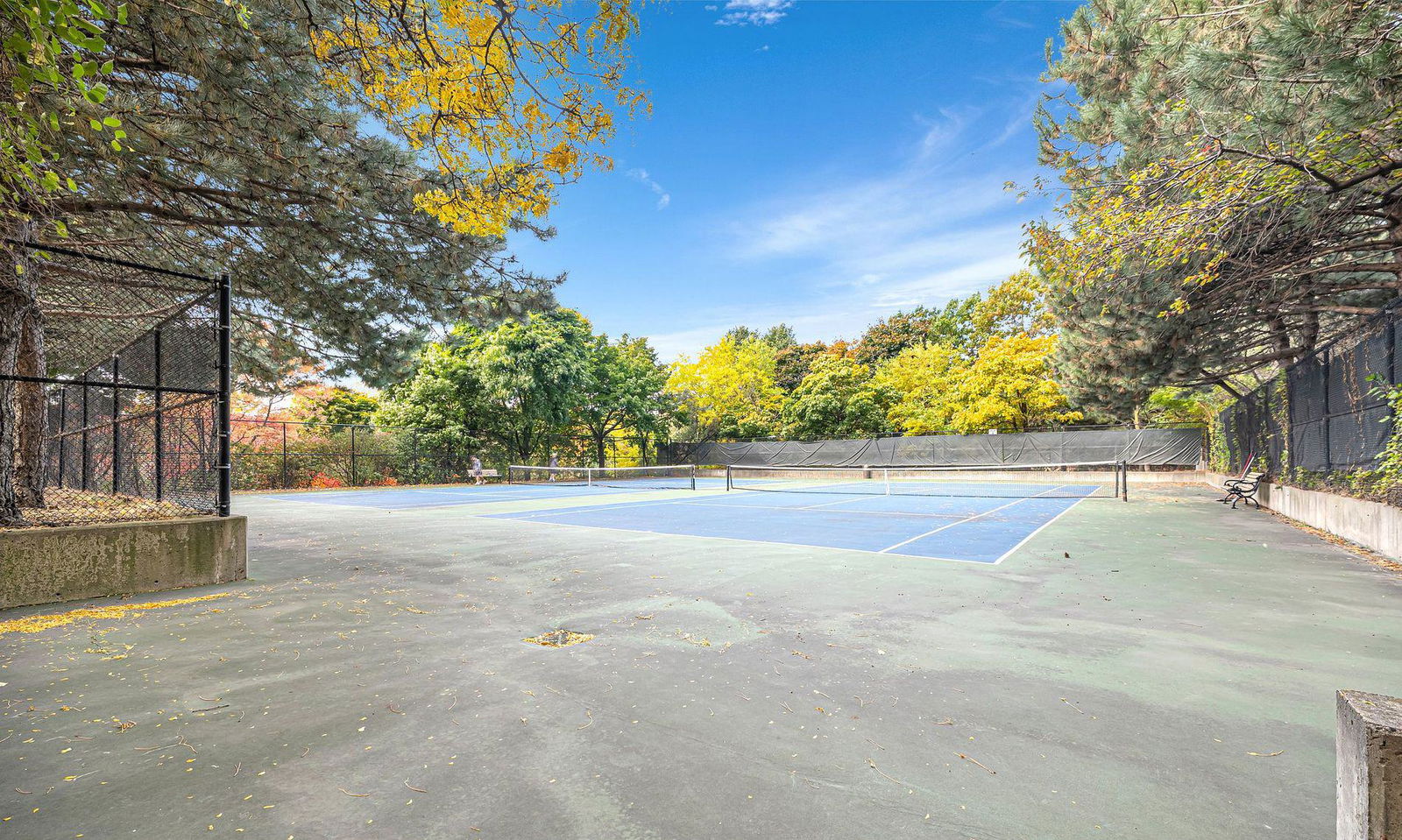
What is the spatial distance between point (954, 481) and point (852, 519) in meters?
17.8

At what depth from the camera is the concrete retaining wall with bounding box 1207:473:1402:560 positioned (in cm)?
691

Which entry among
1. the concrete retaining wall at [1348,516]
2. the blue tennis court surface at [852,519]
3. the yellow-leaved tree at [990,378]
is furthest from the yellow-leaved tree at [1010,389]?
the concrete retaining wall at [1348,516]

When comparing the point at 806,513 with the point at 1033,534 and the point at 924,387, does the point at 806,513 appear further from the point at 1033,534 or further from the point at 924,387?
the point at 924,387

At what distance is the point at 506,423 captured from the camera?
3059cm

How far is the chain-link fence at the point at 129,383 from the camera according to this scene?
6.35 m

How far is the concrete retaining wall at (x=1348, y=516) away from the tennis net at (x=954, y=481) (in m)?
6.05

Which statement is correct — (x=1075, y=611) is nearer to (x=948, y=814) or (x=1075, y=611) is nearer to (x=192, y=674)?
(x=948, y=814)

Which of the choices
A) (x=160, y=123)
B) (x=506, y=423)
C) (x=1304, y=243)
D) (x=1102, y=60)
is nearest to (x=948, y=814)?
(x=160, y=123)

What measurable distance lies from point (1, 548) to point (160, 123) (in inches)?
150

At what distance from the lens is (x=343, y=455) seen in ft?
81.0

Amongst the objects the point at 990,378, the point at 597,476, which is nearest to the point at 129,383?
the point at 597,476

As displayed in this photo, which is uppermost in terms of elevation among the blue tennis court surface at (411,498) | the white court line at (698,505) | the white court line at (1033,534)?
the white court line at (1033,534)

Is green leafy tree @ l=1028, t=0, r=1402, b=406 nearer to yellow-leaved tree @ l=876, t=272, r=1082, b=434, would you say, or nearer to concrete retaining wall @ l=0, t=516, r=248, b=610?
concrete retaining wall @ l=0, t=516, r=248, b=610

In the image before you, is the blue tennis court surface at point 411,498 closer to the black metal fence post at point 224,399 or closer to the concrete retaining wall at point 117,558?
the black metal fence post at point 224,399
